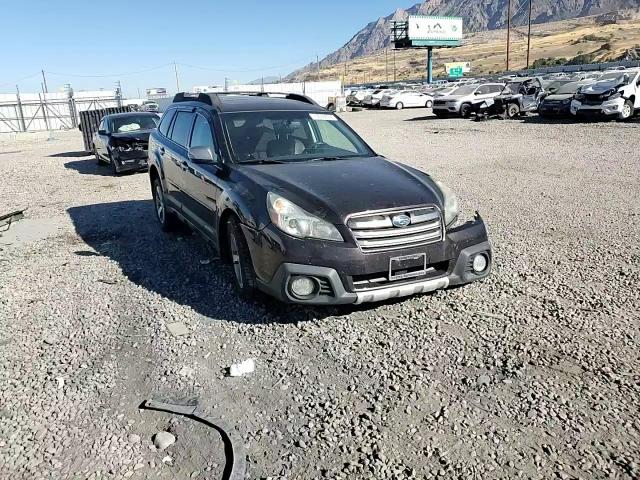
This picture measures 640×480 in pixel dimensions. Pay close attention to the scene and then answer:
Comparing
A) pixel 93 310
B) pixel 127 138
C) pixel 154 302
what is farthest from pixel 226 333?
pixel 127 138

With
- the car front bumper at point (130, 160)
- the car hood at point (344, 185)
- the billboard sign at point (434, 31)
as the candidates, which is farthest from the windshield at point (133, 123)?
the billboard sign at point (434, 31)

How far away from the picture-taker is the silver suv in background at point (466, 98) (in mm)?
25531

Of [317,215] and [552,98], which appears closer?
[317,215]

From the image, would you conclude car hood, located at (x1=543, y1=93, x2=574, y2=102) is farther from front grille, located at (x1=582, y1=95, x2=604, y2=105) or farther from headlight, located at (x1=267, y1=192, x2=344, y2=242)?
headlight, located at (x1=267, y1=192, x2=344, y2=242)

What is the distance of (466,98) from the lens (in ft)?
83.7

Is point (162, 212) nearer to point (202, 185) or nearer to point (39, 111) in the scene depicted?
point (202, 185)

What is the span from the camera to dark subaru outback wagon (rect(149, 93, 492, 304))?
3.98 meters

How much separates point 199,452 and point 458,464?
4.35ft

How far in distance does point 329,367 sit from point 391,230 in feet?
3.72

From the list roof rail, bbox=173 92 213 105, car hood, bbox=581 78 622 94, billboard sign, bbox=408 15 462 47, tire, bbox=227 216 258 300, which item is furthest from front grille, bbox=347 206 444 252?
billboard sign, bbox=408 15 462 47

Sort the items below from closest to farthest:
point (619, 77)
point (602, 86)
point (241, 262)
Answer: point (241, 262) < point (602, 86) < point (619, 77)

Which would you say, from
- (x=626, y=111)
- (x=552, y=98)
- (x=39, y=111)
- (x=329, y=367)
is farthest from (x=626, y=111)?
(x=39, y=111)

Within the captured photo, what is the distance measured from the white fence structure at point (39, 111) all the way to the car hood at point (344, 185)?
4030cm

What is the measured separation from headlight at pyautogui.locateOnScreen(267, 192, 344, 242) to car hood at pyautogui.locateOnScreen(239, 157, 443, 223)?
54 mm
